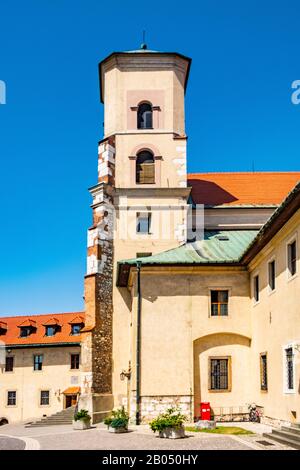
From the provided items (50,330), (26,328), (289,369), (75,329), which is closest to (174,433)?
(289,369)

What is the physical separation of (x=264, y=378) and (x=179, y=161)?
13.6m

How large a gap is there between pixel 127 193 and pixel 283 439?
1791 centimetres

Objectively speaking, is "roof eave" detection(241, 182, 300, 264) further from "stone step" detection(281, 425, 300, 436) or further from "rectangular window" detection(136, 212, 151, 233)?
"rectangular window" detection(136, 212, 151, 233)

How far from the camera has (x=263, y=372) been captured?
78.8 feet

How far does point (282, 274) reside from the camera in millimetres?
21094

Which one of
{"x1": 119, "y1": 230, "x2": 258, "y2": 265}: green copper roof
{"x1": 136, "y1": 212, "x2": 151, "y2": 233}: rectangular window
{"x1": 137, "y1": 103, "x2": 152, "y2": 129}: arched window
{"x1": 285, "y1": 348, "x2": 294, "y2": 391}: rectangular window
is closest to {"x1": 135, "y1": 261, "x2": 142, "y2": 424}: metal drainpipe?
{"x1": 119, "y1": 230, "x2": 258, "y2": 265}: green copper roof

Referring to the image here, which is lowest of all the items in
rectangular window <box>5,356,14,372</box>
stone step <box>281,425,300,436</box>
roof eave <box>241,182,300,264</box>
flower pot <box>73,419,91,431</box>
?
flower pot <box>73,419,91,431</box>

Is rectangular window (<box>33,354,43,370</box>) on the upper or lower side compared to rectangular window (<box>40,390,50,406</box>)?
upper

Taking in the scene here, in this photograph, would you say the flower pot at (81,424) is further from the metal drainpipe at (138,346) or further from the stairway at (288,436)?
the stairway at (288,436)

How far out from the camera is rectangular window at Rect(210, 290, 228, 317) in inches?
1054

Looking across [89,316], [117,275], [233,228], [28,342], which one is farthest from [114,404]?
[28,342]

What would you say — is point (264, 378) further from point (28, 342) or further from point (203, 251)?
point (28, 342)

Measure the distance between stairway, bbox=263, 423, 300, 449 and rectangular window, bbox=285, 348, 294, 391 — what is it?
152cm

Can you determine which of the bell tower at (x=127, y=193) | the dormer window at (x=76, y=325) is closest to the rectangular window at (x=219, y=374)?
the bell tower at (x=127, y=193)
